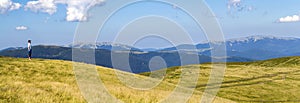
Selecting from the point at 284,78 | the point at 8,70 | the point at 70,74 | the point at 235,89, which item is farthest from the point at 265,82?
the point at 8,70

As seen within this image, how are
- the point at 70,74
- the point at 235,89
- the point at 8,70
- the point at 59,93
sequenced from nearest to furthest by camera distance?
1. the point at 59,93
2. the point at 8,70
3. the point at 70,74
4. the point at 235,89

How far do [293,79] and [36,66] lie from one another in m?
87.8

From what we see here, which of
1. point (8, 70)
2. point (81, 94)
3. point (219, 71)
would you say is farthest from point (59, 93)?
point (219, 71)

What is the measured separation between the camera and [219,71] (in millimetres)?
130750

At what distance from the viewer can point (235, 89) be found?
86.1m

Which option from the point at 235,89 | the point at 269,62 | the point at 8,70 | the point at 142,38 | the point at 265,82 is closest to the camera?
the point at 142,38

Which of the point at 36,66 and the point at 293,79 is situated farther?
the point at 293,79

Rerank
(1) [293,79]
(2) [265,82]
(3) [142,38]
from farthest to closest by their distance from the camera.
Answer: (1) [293,79] → (2) [265,82] → (3) [142,38]

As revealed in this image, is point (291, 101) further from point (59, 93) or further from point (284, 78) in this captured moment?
point (59, 93)

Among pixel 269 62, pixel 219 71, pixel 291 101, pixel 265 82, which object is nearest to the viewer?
pixel 291 101

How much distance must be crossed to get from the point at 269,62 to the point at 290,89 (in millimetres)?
84729

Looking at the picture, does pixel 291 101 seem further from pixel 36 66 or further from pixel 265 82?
pixel 36 66

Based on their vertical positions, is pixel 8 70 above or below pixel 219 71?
above

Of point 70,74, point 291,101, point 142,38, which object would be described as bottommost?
point 291,101
